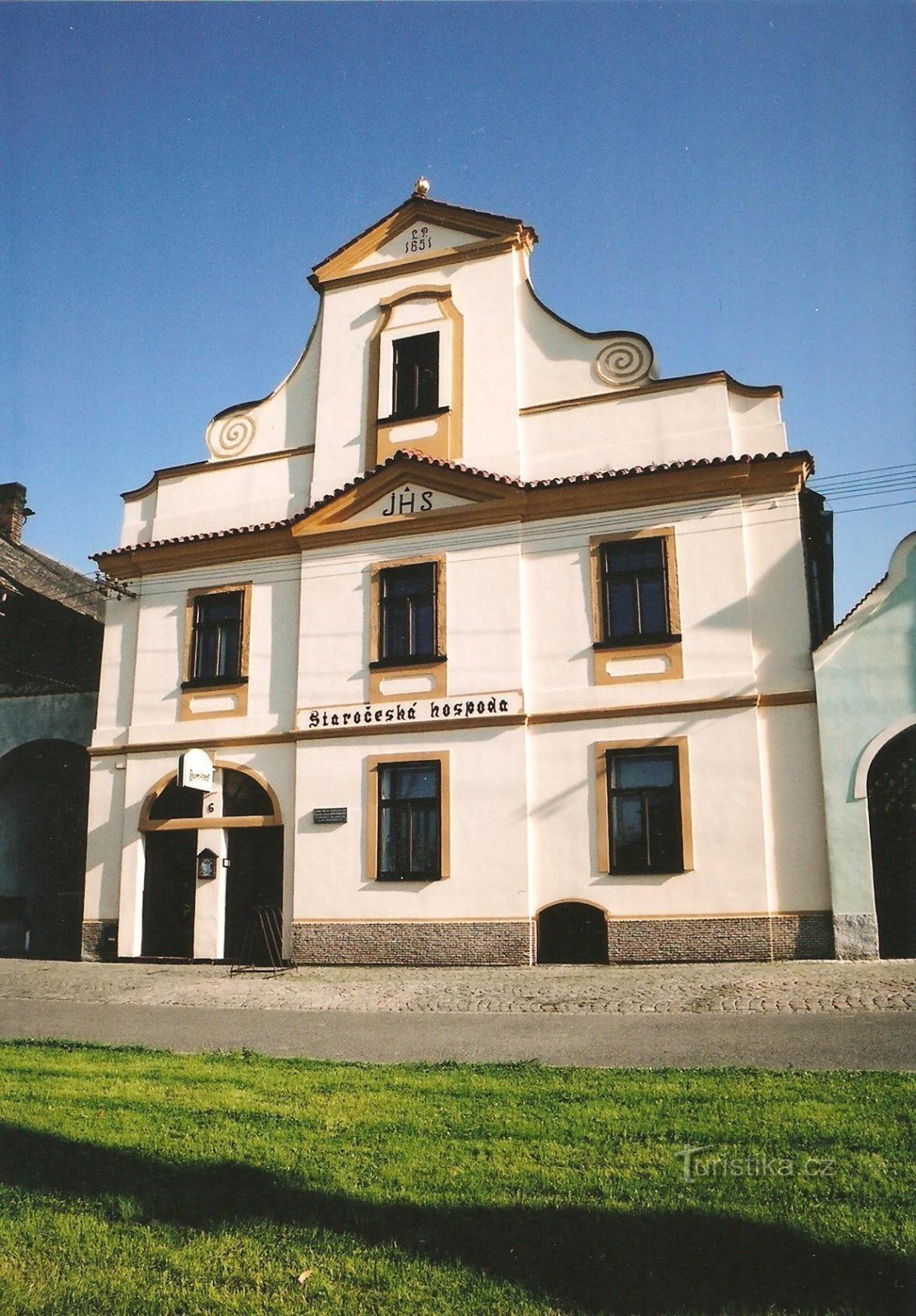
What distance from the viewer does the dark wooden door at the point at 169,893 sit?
18484mm

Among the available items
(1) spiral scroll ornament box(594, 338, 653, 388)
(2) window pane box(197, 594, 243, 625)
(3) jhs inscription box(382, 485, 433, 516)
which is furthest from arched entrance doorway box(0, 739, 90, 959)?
(1) spiral scroll ornament box(594, 338, 653, 388)

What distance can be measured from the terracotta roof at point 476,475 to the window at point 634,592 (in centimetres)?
113

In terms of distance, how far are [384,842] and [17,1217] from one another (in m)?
12.6

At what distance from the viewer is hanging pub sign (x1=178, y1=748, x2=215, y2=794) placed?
17.3 meters

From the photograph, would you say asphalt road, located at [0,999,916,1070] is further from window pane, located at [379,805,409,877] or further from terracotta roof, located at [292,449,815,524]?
terracotta roof, located at [292,449,815,524]

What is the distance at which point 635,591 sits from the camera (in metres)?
16.8

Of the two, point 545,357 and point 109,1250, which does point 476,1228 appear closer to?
point 109,1250

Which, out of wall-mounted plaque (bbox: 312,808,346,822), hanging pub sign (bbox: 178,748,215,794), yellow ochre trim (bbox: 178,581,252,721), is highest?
yellow ochre trim (bbox: 178,581,252,721)

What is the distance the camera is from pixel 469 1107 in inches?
251

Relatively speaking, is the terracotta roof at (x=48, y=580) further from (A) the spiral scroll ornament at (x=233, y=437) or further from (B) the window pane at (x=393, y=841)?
(B) the window pane at (x=393, y=841)

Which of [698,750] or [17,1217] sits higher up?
[698,750]

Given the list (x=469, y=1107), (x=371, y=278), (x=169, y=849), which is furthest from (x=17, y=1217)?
(x=371, y=278)

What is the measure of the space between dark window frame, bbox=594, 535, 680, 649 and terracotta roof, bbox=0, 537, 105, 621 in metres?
10.8

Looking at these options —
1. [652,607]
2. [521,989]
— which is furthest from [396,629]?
[521,989]
